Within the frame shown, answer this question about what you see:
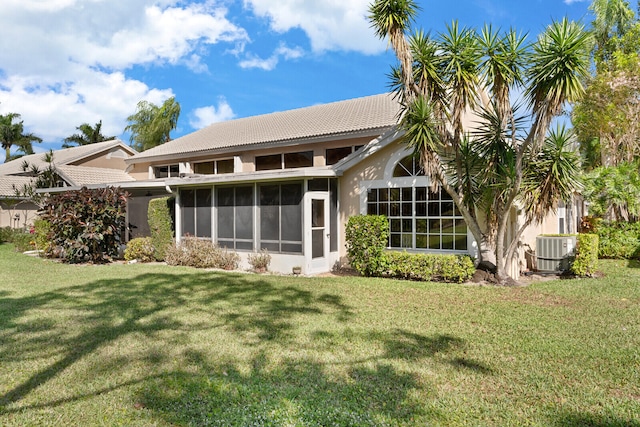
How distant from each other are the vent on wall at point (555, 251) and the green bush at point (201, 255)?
9.98m

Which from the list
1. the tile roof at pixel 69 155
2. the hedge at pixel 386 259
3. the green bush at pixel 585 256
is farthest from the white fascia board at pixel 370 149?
the tile roof at pixel 69 155

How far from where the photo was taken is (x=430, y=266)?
11.3 m

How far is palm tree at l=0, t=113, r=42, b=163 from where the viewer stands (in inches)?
1944

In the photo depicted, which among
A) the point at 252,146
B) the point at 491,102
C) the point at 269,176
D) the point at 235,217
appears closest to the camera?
the point at 491,102

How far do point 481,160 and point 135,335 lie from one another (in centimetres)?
927

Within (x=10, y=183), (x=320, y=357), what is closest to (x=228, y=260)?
(x=320, y=357)

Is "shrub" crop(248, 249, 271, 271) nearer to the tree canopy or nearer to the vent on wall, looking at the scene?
the vent on wall

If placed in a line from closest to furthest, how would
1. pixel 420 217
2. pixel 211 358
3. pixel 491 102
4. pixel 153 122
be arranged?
pixel 211 358 < pixel 491 102 < pixel 420 217 < pixel 153 122

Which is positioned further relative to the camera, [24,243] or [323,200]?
[24,243]

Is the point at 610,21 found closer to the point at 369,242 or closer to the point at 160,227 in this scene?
the point at 369,242

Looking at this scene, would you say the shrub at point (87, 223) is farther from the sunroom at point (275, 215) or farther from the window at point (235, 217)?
the window at point (235, 217)

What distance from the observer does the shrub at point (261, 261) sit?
43.8 feet

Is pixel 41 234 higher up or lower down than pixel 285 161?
lower down

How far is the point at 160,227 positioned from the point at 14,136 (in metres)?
47.8
